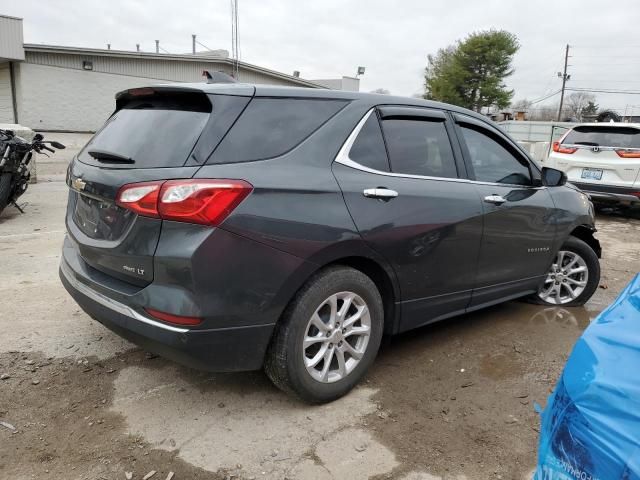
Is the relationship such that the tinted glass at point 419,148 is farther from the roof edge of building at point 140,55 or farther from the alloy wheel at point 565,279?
the roof edge of building at point 140,55

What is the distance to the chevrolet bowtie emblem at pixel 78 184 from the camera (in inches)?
109

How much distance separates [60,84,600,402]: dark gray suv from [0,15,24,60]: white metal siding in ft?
76.6

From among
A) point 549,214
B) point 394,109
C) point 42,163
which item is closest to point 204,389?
point 394,109

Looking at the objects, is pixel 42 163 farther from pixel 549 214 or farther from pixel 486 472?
pixel 486 472

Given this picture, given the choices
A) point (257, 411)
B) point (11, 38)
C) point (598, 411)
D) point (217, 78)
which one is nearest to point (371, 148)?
point (217, 78)

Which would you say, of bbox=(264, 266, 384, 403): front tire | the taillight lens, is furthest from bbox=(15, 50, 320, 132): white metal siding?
bbox=(264, 266, 384, 403): front tire

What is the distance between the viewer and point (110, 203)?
8.41 feet

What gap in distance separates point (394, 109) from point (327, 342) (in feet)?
4.90

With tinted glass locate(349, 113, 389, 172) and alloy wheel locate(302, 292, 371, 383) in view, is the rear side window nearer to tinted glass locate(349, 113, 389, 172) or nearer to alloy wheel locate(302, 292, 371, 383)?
tinted glass locate(349, 113, 389, 172)

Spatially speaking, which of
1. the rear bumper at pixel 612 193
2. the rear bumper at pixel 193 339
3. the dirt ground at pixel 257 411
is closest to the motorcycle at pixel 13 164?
the dirt ground at pixel 257 411

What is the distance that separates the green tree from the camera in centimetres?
4356

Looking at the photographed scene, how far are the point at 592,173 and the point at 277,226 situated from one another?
8.43 metres

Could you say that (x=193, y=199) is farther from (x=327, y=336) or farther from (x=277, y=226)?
(x=327, y=336)

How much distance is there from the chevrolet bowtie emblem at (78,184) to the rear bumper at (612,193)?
8.75 m
